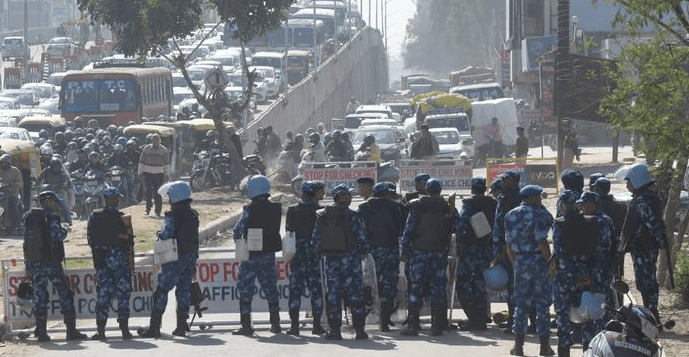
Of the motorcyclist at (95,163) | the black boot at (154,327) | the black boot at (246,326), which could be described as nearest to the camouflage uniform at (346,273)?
the black boot at (246,326)

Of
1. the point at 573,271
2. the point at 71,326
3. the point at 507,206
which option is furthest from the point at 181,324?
the point at 573,271

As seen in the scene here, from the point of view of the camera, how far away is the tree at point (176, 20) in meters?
37.2

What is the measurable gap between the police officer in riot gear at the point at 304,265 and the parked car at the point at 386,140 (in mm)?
28744

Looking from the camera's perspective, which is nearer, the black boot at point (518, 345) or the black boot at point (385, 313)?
the black boot at point (518, 345)

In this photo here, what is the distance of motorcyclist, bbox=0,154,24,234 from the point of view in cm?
2748

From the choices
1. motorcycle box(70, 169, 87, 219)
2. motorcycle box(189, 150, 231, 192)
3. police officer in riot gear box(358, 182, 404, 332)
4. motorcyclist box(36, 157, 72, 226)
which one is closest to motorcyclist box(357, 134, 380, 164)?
motorcycle box(189, 150, 231, 192)

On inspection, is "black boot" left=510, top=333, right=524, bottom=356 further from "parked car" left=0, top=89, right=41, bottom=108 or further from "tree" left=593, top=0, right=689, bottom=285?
"parked car" left=0, top=89, right=41, bottom=108

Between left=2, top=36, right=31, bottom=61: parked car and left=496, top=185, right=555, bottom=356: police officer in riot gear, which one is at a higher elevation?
left=2, top=36, right=31, bottom=61: parked car

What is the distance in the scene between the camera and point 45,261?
16.2m

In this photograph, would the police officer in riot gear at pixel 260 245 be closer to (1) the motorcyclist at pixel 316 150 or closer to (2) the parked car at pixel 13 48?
(1) the motorcyclist at pixel 316 150

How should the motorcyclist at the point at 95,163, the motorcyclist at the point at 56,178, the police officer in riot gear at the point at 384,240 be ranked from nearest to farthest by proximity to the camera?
1. the police officer in riot gear at the point at 384,240
2. the motorcyclist at the point at 56,178
3. the motorcyclist at the point at 95,163

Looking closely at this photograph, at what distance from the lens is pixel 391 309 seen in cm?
1689

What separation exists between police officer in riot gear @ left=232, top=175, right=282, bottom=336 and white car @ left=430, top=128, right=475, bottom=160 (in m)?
31.3

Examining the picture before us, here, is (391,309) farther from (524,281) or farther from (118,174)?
(118,174)
